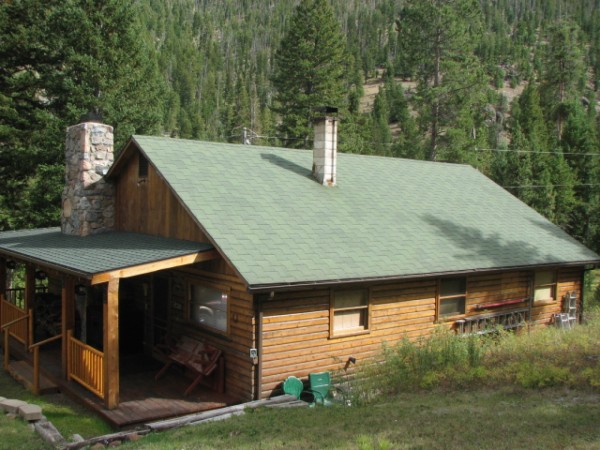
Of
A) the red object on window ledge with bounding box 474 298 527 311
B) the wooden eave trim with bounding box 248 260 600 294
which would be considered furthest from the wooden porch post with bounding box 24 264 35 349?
the red object on window ledge with bounding box 474 298 527 311

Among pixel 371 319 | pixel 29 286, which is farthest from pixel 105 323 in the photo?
pixel 371 319

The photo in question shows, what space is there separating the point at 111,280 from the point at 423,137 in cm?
3029

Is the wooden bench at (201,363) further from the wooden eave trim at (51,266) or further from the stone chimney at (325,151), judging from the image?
the stone chimney at (325,151)

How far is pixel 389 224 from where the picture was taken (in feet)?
45.8

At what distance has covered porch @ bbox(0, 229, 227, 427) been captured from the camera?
32.6ft

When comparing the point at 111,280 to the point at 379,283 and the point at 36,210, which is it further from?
the point at 36,210

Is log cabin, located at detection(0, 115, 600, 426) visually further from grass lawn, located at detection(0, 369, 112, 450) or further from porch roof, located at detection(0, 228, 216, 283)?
grass lawn, located at detection(0, 369, 112, 450)

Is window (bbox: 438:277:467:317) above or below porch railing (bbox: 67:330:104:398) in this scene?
above

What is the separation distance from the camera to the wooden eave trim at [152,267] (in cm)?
961

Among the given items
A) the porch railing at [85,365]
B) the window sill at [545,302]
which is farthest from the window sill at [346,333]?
the window sill at [545,302]

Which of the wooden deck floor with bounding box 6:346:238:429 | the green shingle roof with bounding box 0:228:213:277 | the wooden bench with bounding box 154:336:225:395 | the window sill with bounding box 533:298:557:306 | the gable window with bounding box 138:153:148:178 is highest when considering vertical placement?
the gable window with bounding box 138:153:148:178

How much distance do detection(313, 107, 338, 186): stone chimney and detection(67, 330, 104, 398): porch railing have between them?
698 cm

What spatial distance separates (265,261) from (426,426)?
13.9 ft

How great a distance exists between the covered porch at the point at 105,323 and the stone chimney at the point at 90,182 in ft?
1.80
